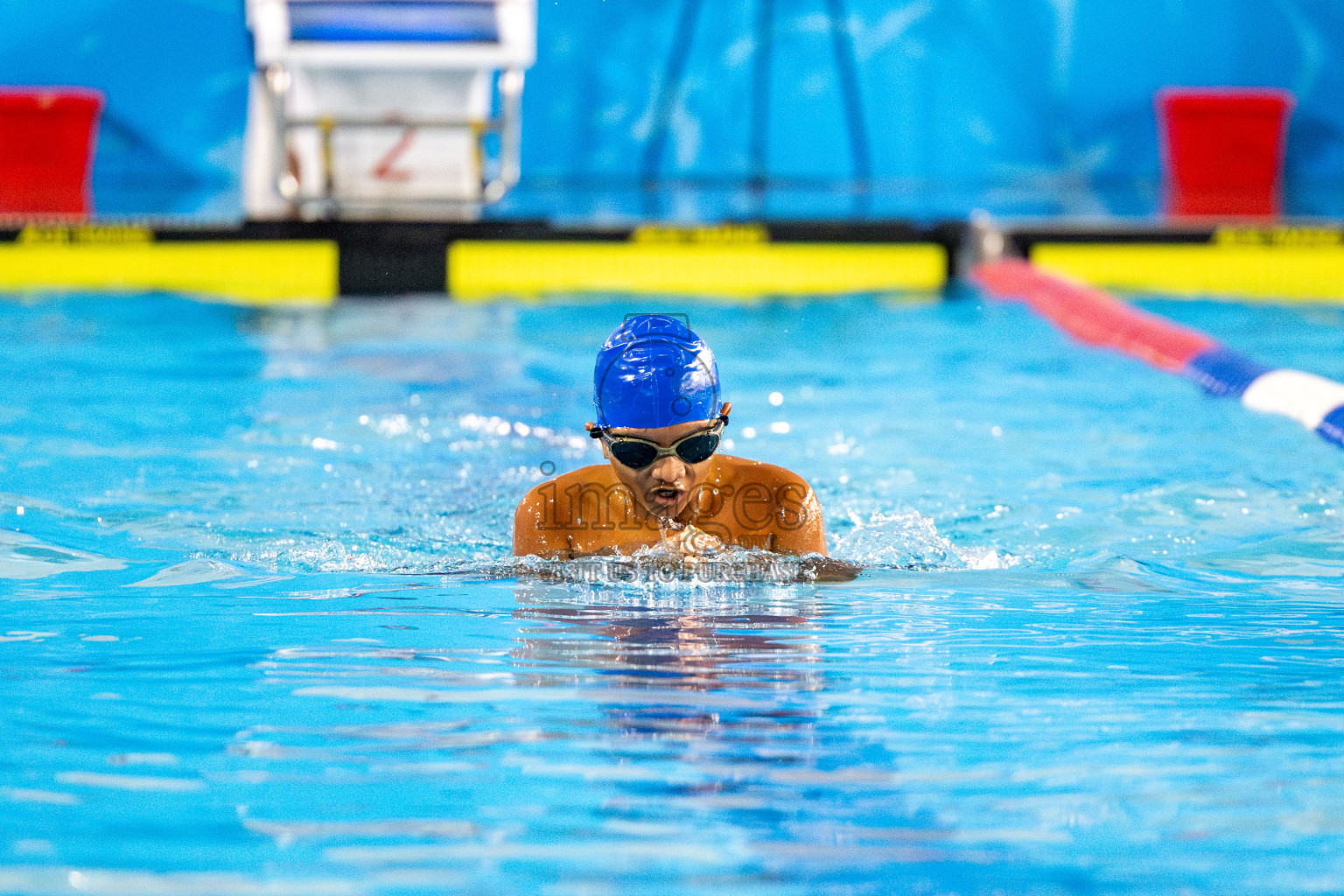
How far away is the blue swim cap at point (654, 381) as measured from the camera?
10.1 ft

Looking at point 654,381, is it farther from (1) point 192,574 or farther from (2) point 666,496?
(1) point 192,574

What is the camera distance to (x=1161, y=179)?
1356 cm

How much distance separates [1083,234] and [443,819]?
304 inches

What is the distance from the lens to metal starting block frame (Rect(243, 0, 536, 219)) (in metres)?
8.25

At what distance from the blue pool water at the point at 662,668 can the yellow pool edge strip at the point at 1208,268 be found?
139 inches

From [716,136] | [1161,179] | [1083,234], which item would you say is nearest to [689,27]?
[716,136]

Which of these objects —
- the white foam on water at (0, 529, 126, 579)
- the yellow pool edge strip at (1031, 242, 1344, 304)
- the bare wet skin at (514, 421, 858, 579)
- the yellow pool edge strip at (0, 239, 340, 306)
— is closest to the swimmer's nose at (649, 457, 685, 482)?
the bare wet skin at (514, 421, 858, 579)

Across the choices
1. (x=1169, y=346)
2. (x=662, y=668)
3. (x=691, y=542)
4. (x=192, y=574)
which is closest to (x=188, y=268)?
(x=1169, y=346)

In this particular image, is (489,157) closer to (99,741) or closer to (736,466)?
(736,466)

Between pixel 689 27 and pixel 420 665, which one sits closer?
pixel 420 665

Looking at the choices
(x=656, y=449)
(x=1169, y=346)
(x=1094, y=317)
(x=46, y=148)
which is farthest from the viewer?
(x=46, y=148)

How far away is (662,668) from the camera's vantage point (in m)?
2.66

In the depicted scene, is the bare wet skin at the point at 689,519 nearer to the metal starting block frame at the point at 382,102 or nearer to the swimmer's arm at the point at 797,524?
the swimmer's arm at the point at 797,524

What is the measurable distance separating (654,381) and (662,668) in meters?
0.66
